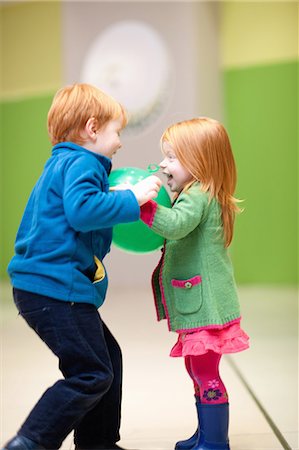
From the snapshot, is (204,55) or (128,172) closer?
(128,172)

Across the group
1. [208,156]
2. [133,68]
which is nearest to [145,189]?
[208,156]

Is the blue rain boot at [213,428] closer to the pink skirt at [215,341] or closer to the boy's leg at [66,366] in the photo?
the pink skirt at [215,341]

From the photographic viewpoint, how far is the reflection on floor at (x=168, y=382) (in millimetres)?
1925

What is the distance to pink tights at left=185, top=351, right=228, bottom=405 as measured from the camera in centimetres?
168

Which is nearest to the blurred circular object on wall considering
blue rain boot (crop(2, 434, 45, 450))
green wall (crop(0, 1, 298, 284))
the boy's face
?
green wall (crop(0, 1, 298, 284))

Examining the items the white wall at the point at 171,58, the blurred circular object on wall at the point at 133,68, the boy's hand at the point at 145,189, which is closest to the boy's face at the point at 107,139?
the boy's hand at the point at 145,189

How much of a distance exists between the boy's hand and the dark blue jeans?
0.96 ft

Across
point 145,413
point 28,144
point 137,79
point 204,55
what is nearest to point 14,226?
point 28,144

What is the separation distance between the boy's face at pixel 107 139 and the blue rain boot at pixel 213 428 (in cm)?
73

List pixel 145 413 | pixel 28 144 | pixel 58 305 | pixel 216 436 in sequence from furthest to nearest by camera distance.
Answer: pixel 28 144, pixel 145 413, pixel 216 436, pixel 58 305

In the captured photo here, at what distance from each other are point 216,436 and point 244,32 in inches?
224

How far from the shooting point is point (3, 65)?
7.77 m

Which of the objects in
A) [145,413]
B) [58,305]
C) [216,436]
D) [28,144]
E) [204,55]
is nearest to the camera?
[58,305]

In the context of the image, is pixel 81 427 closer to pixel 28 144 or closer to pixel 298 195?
pixel 298 195
